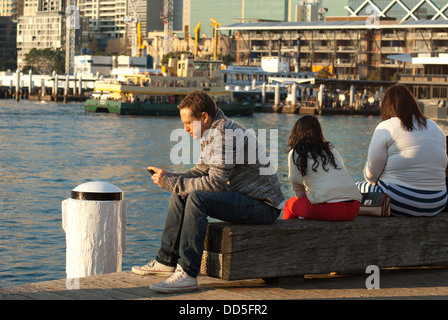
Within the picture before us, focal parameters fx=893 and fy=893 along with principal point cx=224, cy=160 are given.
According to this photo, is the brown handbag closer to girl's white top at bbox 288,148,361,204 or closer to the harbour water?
girl's white top at bbox 288,148,361,204

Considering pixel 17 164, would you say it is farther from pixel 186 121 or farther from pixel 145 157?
pixel 186 121

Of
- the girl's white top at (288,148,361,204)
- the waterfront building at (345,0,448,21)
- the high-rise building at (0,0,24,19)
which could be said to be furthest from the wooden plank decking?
the high-rise building at (0,0,24,19)

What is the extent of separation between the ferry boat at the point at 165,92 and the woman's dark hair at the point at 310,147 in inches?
1987

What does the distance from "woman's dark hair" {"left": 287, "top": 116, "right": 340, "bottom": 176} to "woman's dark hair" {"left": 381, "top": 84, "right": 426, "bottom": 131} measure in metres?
0.55

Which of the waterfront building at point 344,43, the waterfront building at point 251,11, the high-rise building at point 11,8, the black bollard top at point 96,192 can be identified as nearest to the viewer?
the black bollard top at point 96,192

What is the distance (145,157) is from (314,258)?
24060 mm

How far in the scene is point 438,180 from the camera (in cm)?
540

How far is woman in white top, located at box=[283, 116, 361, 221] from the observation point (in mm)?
5086

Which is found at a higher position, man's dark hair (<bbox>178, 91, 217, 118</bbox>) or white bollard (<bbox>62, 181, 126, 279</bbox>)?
man's dark hair (<bbox>178, 91, 217, 118</bbox>)

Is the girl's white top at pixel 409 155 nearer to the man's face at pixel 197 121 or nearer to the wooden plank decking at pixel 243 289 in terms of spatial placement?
the wooden plank decking at pixel 243 289

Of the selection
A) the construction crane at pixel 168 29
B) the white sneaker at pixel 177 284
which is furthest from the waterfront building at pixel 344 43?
the white sneaker at pixel 177 284

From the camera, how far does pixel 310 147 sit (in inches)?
201

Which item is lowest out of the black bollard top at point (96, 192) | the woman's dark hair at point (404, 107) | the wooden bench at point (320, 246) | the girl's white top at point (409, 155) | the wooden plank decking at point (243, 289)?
the wooden plank decking at point (243, 289)

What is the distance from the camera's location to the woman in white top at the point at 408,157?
5348mm
